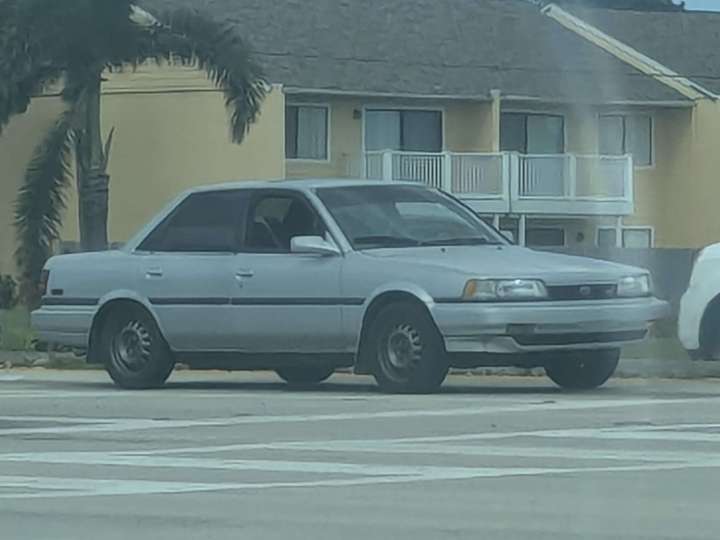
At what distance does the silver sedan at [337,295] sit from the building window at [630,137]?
28497mm

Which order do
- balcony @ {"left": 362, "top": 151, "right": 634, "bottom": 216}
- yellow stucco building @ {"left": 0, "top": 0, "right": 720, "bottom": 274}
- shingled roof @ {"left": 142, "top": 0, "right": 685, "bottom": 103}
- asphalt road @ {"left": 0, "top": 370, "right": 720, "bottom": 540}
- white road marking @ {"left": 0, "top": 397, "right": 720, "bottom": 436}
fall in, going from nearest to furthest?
1. asphalt road @ {"left": 0, "top": 370, "right": 720, "bottom": 540}
2. white road marking @ {"left": 0, "top": 397, "right": 720, "bottom": 436}
3. yellow stucco building @ {"left": 0, "top": 0, "right": 720, "bottom": 274}
4. shingled roof @ {"left": 142, "top": 0, "right": 685, "bottom": 103}
5. balcony @ {"left": 362, "top": 151, "right": 634, "bottom": 216}

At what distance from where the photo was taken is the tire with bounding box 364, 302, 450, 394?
50.2 feet

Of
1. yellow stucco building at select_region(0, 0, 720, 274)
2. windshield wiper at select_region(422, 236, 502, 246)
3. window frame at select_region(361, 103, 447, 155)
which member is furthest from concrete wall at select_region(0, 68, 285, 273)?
windshield wiper at select_region(422, 236, 502, 246)

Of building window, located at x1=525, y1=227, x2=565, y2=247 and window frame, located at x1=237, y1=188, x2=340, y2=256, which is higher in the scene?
window frame, located at x1=237, y1=188, x2=340, y2=256

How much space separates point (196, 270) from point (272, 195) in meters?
0.85

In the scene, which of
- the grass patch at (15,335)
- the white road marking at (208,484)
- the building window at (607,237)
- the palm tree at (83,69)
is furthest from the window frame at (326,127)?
the white road marking at (208,484)

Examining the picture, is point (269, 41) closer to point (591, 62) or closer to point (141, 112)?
point (141, 112)

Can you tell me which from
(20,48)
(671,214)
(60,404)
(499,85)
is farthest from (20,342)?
(671,214)

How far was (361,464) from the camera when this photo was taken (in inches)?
450

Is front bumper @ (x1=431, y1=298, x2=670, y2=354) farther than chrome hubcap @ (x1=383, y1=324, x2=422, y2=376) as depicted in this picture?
No

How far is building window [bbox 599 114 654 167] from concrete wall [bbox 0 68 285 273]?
762 centimetres

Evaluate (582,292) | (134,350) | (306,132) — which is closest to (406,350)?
(582,292)

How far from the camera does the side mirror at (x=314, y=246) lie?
51.6ft

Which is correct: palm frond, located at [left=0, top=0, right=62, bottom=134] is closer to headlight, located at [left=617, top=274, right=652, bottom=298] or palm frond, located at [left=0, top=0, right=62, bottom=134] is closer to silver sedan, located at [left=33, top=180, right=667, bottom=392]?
silver sedan, located at [left=33, top=180, right=667, bottom=392]
